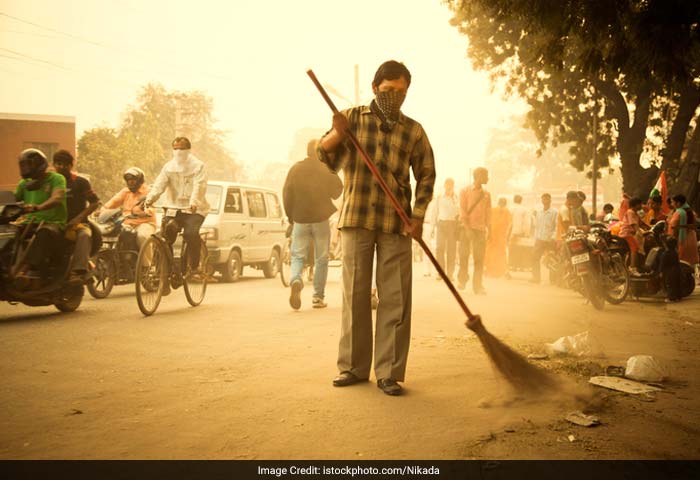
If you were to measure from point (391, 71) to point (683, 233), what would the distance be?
9295mm

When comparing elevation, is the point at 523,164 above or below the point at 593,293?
above

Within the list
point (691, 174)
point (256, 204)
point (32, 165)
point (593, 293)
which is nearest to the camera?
point (32, 165)

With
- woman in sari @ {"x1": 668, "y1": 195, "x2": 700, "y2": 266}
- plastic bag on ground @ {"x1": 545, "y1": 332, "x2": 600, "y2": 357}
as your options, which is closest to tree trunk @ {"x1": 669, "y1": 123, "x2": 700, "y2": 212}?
woman in sari @ {"x1": 668, "y1": 195, "x2": 700, "y2": 266}

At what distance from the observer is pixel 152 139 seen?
45344 millimetres

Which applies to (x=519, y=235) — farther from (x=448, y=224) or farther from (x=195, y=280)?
(x=195, y=280)

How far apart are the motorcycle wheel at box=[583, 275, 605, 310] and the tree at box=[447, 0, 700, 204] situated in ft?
9.42

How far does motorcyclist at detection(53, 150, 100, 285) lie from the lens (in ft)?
27.0

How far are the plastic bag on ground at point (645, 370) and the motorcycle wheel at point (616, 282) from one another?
5.63 meters

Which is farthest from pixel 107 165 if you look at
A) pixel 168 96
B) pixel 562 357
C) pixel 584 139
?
pixel 562 357

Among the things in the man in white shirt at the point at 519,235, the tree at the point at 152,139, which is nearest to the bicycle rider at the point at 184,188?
the man in white shirt at the point at 519,235

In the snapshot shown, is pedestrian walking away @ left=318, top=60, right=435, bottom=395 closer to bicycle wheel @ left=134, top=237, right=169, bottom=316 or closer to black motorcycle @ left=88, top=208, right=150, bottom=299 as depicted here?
bicycle wheel @ left=134, top=237, right=169, bottom=316

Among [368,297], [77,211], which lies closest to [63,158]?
[77,211]

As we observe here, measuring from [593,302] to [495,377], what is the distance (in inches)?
224

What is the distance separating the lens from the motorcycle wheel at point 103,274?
408 inches
